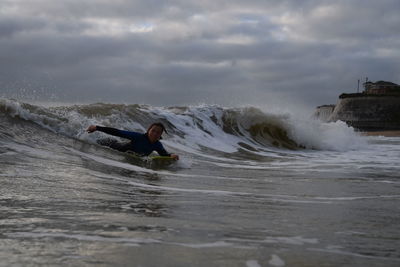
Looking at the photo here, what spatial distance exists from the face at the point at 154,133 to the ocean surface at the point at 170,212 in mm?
523

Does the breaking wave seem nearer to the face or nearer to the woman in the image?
the woman

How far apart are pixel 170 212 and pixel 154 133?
4.32 m

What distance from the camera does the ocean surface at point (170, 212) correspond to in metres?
2.22

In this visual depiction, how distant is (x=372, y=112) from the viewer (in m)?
36.4

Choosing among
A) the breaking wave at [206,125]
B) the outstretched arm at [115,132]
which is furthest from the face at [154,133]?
the breaking wave at [206,125]

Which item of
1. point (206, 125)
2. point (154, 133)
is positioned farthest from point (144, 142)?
point (206, 125)

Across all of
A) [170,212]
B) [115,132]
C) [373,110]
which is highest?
[373,110]

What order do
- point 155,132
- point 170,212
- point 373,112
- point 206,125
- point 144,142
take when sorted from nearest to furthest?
point 170,212 → point 155,132 → point 144,142 → point 206,125 → point 373,112

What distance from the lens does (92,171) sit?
551 cm

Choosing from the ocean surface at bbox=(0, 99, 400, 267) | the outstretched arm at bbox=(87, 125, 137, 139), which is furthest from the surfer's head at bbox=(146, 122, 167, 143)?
the ocean surface at bbox=(0, 99, 400, 267)

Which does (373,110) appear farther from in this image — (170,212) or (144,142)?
(170,212)

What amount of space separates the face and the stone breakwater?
3057 centimetres

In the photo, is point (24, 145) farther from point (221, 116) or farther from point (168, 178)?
point (221, 116)

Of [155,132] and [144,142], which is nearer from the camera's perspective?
[155,132]
